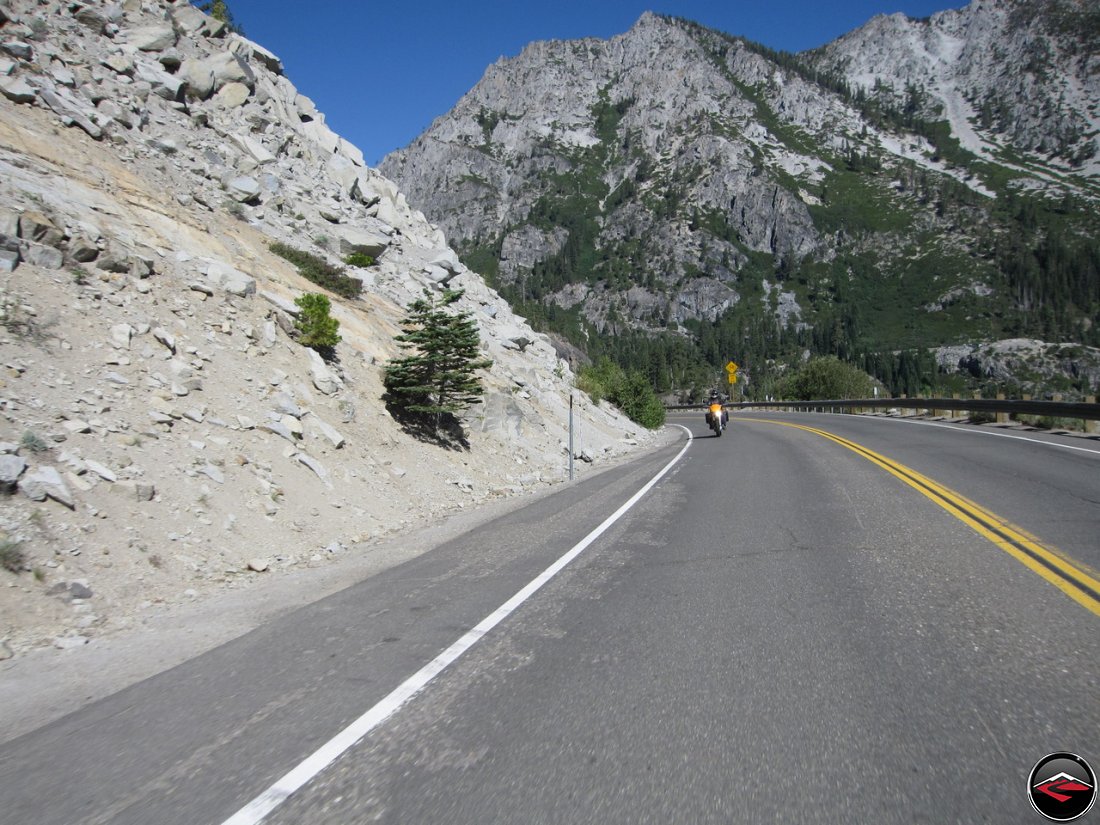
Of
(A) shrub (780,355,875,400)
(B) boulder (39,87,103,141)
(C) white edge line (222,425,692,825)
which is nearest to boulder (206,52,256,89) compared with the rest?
(B) boulder (39,87,103,141)

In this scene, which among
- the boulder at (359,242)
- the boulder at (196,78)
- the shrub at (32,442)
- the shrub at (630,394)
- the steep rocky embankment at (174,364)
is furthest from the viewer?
the shrub at (630,394)

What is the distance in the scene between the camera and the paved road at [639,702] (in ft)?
9.31

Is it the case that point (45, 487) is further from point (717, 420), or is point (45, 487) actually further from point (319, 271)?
point (717, 420)

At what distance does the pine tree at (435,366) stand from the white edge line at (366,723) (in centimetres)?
922

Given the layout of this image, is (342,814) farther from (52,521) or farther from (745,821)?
(52,521)

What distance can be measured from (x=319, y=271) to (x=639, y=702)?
17.5 metres

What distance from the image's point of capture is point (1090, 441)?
16953 millimetres

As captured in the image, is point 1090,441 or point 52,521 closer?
point 52,521

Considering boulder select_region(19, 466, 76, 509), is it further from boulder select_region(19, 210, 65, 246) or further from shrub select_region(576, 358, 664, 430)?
shrub select_region(576, 358, 664, 430)

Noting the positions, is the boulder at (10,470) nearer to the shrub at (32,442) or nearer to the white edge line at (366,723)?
the shrub at (32,442)

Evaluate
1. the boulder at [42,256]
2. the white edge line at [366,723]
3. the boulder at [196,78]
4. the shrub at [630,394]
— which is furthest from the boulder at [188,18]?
the white edge line at [366,723]

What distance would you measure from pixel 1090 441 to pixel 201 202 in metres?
24.3

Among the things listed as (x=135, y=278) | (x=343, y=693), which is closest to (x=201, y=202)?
(x=135, y=278)

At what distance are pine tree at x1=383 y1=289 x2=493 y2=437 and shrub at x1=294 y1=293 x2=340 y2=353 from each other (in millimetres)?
1516
